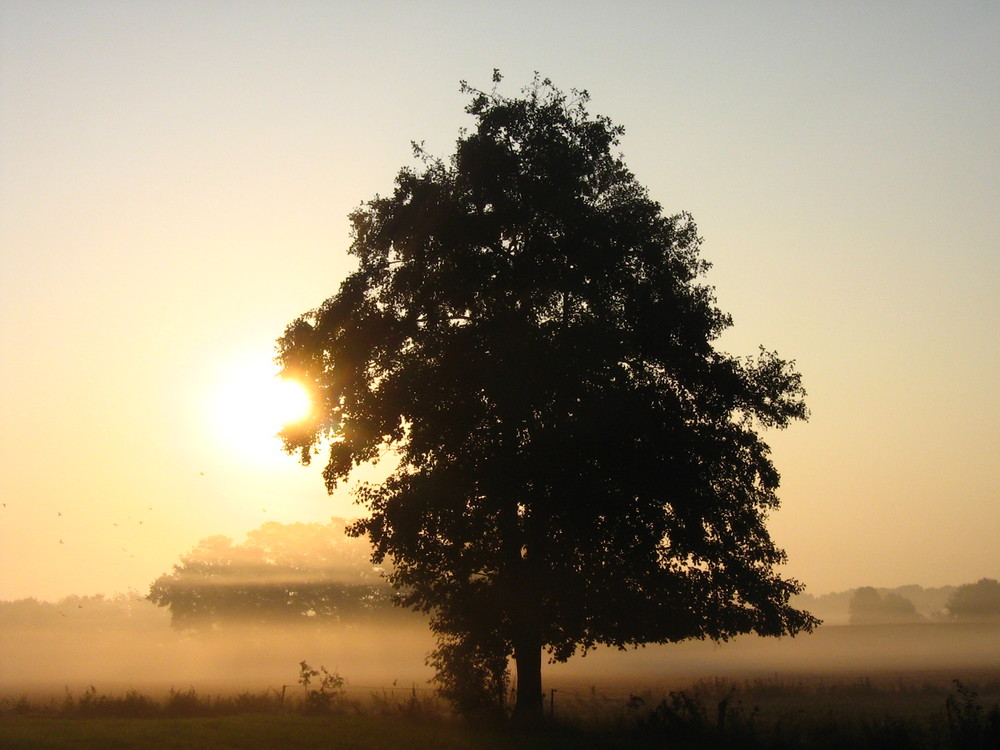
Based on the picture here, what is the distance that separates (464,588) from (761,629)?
7797mm

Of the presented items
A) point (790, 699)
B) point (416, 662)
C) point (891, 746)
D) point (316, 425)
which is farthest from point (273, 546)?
point (891, 746)

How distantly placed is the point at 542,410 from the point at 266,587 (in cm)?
8587

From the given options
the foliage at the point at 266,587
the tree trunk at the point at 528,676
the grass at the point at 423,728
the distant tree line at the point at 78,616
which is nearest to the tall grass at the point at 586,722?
the grass at the point at 423,728

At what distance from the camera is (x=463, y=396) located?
2442 centimetres

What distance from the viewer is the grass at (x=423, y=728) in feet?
70.8

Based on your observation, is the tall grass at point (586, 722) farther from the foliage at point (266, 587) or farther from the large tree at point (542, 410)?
the foliage at point (266, 587)

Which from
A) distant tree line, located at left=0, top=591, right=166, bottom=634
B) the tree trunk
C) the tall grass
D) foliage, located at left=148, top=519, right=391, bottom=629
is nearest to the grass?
the tall grass

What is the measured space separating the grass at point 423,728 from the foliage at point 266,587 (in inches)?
2643

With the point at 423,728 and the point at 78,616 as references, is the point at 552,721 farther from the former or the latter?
the point at 78,616

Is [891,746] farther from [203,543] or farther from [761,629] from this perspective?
[203,543]

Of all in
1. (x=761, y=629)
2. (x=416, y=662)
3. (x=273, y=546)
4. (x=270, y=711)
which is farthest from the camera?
(x=273, y=546)

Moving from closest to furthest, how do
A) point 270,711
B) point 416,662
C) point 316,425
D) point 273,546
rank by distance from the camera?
point 316,425, point 270,711, point 416,662, point 273,546

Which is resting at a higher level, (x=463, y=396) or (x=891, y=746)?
(x=463, y=396)

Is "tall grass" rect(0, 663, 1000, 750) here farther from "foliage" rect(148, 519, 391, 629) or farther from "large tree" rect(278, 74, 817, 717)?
"foliage" rect(148, 519, 391, 629)
